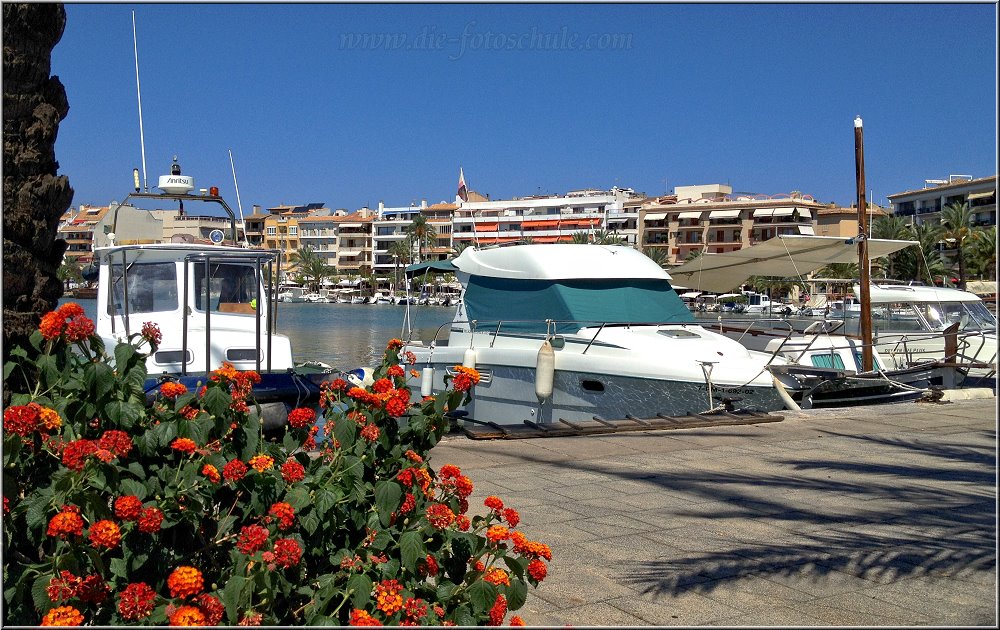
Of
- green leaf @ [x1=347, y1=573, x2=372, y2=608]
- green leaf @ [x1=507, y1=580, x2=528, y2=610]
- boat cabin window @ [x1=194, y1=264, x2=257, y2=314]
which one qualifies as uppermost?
boat cabin window @ [x1=194, y1=264, x2=257, y2=314]

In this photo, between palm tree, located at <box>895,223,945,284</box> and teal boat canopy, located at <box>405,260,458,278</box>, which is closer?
teal boat canopy, located at <box>405,260,458,278</box>

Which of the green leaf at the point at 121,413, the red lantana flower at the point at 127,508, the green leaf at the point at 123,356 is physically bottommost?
the red lantana flower at the point at 127,508

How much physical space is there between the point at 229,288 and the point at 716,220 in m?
110

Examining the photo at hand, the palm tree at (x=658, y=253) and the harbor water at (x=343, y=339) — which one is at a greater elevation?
the palm tree at (x=658, y=253)

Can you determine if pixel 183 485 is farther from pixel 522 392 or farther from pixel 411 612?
pixel 522 392

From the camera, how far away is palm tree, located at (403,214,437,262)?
418 ft

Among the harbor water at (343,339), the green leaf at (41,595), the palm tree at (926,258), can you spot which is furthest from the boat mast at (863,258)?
the palm tree at (926,258)

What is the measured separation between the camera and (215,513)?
11.8 feet

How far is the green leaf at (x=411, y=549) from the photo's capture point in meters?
3.34

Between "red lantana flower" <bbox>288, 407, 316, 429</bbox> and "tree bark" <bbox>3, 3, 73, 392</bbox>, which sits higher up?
"tree bark" <bbox>3, 3, 73, 392</bbox>

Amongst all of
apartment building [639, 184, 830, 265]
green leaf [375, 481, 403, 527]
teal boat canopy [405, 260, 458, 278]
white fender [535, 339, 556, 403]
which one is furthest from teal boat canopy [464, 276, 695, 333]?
apartment building [639, 184, 830, 265]

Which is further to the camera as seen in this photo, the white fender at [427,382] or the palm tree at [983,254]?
the palm tree at [983,254]

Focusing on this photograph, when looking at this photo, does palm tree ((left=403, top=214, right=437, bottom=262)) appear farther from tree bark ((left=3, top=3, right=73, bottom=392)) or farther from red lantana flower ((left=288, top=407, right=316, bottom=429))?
red lantana flower ((left=288, top=407, right=316, bottom=429))

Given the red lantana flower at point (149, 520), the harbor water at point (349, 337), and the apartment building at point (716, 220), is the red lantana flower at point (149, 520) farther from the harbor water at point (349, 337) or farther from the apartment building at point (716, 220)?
the apartment building at point (716, 220)
